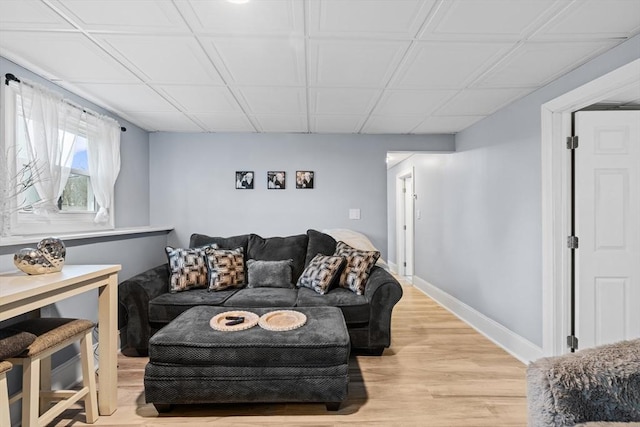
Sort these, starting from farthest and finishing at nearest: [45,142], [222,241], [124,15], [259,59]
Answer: [222,241] → [45,142] → [259,59] → [124,15]

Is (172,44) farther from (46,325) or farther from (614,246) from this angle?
(614,246)

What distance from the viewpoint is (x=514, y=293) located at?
3.09 m

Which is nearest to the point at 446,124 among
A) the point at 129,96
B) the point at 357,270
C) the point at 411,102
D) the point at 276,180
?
the point at 411,102

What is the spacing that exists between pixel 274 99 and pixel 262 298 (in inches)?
70.7

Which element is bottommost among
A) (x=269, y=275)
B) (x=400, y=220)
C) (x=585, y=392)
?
(x=269, y=275)

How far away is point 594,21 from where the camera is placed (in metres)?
1.80

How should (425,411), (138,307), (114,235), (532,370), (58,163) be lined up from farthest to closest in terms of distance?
(114,235), (138,307), (58,163), (425,411), (532,370)

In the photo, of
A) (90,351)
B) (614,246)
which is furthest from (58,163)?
(614,246)

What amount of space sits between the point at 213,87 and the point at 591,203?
304 centimetres

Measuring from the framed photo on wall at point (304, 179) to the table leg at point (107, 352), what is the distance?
248 cm

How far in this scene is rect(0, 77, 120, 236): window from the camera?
7.18 feet

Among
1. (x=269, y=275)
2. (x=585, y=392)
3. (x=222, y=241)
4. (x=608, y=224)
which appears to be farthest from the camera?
(x=222, y=241)

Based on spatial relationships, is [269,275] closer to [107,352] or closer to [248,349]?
[248,349]

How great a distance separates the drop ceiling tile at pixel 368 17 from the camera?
1.65 meters
